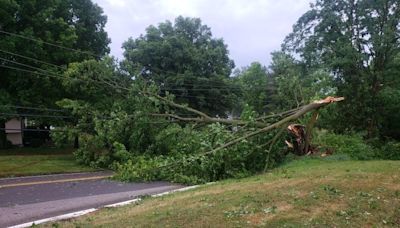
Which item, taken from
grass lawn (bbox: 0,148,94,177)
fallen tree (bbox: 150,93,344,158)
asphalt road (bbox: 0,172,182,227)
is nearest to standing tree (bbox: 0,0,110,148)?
grass lawn (bbox: 0,148,94,177)

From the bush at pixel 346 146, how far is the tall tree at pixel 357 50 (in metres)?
Answer: 3.32

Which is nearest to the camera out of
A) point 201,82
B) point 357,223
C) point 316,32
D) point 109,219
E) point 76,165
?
point 357,223

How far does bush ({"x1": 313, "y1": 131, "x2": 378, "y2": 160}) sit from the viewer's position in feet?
53.7

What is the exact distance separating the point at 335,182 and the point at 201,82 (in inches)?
1038

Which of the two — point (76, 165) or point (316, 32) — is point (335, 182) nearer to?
point (76, 165)

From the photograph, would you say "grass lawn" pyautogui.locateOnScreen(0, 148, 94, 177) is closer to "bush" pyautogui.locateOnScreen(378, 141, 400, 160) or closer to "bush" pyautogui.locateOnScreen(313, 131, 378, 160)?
"bush" pyautogui.locateOnScreen(313, 131, 378, 160)

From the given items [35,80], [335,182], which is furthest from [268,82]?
[335,182]

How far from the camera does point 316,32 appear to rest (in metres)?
25.2

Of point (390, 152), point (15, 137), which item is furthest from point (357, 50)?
point (15, 137)

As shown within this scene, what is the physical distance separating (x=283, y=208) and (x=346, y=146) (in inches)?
421

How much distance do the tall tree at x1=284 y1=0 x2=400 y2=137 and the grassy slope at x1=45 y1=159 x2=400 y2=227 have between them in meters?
12.1

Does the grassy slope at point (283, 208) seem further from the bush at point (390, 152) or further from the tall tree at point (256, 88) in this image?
the tall tree at point (256, 88)

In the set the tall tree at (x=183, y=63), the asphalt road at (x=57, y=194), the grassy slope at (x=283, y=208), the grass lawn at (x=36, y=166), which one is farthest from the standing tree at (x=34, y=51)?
the grassy slope at (x=283, y=208)

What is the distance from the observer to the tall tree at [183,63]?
35.2 m
